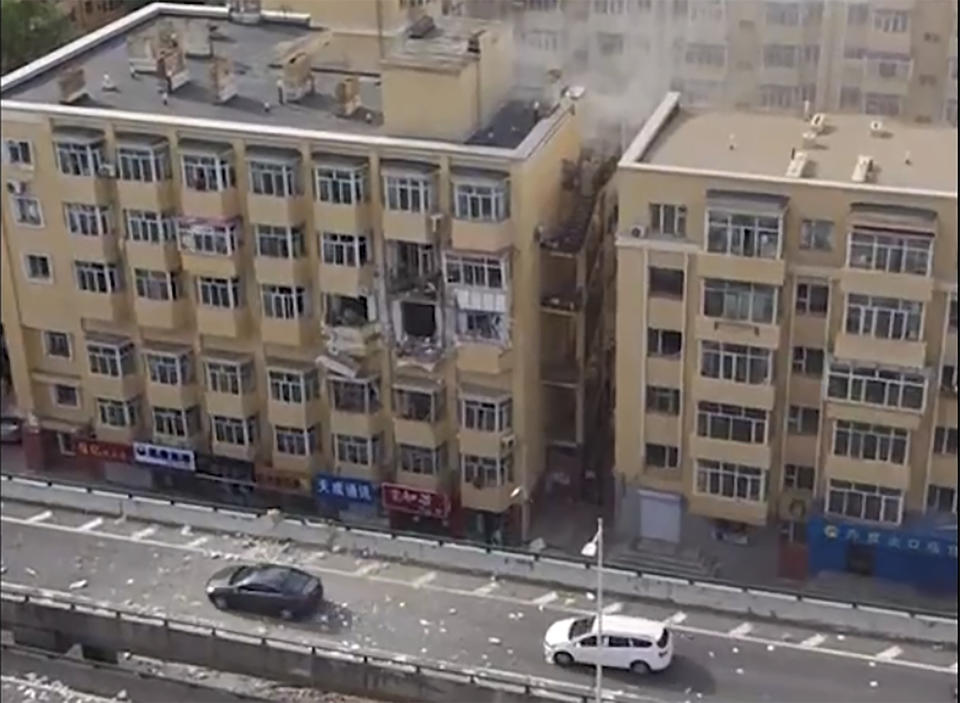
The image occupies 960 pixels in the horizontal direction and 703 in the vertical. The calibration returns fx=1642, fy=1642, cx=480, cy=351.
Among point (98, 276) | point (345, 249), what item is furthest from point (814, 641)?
point (98, 276)

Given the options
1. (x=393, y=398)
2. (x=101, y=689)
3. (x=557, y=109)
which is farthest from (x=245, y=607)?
(x=557, y=109)

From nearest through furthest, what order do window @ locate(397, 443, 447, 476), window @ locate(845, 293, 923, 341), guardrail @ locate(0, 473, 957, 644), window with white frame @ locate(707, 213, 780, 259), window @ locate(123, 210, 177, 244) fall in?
guardrail @ locate(0, 473, 957, 644)
window @ locate(845, 293, 923, 341)
window with white frame @ locate(707, 213, 780, 259)
window @ locate(123, 210, 177, 244)
window @ locate(397, 443, 447, 476)

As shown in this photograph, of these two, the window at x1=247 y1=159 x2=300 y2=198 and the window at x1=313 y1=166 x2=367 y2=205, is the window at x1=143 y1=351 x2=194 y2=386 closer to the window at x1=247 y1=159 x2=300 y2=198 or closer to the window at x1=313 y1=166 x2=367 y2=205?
the window at x1=247 y1=159 x2=300 y2=198

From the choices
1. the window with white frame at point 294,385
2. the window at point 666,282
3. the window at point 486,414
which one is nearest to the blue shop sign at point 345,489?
the window with white frame at point 294,385

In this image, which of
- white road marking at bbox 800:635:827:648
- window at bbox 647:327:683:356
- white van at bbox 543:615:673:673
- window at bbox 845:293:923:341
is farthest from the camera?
window at bbox 647:327:683:356

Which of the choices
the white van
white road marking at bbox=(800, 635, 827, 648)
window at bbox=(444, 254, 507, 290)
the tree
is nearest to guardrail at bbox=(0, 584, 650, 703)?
the white van

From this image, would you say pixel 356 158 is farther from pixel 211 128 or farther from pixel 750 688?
pixel 750 688

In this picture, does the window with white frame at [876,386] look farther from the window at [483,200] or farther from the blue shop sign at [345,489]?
the blue shop sign at [345,489]

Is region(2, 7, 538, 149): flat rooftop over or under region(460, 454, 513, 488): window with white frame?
over
